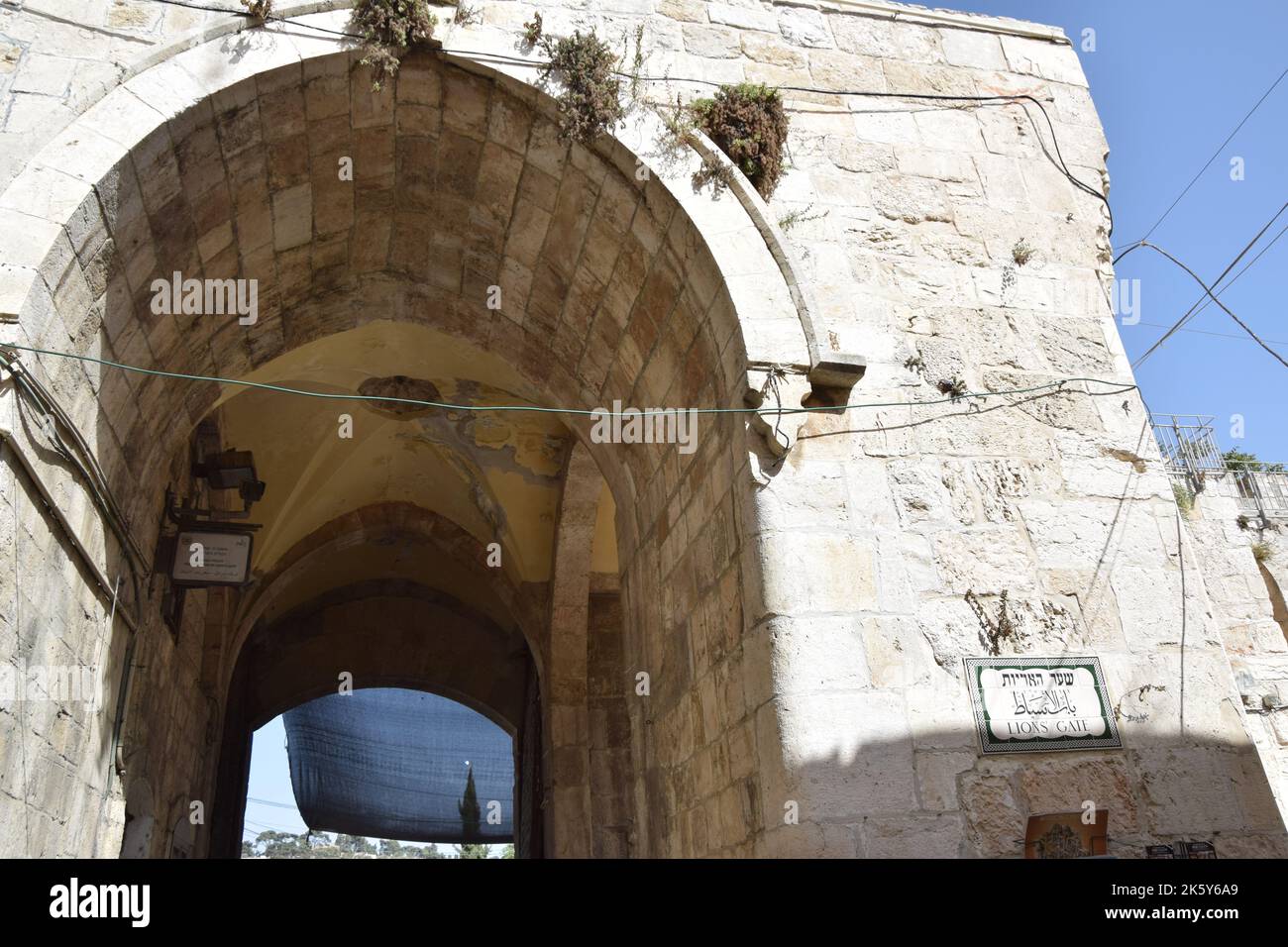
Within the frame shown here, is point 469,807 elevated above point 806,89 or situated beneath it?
situated beneath

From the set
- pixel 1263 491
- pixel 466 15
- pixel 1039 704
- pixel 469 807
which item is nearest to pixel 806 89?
pixel 466 15

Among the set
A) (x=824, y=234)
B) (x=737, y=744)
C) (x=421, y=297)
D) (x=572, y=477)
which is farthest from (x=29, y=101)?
(x=572, y=477)

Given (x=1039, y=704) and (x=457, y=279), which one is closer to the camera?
(x=1039, y=704)

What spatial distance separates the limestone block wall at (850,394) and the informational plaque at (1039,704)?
0.20ft

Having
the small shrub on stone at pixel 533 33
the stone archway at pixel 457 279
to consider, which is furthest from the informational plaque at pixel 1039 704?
the small shrub on stone at pixel 533 33

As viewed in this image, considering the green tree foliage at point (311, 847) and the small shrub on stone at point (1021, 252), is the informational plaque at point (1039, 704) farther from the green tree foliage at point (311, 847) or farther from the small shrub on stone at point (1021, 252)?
the green tree foliage at point (311, 847)

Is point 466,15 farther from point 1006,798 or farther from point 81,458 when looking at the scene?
point 1006,798

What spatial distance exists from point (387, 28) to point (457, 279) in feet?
5.04

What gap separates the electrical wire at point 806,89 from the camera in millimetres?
3900

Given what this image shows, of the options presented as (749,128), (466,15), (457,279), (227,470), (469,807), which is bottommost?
(469,807)

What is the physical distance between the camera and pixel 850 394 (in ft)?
12.5

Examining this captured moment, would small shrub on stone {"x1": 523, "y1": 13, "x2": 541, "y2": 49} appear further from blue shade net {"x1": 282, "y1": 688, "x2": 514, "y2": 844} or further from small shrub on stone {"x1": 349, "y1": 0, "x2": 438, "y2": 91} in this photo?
blue shade net {"x1": 282, "y1": 688, "x2": 514, "y2": 844}

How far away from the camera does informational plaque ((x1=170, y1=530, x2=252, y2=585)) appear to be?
548cm
